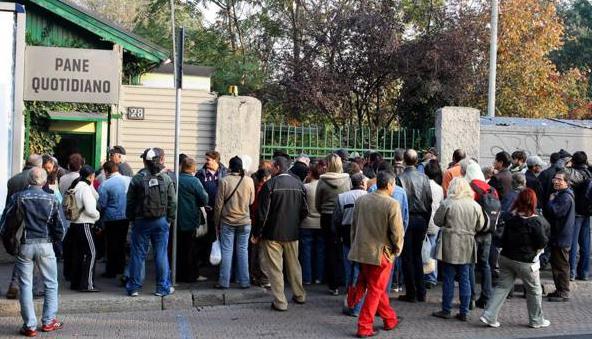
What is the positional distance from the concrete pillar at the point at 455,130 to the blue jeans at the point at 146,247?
6650mm

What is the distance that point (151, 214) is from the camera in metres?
8.63

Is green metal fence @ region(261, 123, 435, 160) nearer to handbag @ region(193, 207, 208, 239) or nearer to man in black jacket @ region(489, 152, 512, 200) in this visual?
handbag @ region(193, 207, 208, 239)

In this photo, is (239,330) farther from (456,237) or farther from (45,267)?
(456,237)

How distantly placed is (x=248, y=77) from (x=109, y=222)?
12.6 meters

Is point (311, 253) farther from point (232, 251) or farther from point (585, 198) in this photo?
point (585, 198)

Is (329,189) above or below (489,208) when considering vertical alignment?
above

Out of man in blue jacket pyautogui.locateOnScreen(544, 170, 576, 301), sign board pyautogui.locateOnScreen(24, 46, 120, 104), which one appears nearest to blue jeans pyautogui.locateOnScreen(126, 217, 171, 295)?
sign board pyautogui.locateOnScreen(24, 46, 120, 104)

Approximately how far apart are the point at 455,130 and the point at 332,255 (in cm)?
519

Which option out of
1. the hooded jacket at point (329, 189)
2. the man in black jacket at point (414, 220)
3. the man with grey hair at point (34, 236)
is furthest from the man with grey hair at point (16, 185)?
the man in black jacket at point (414, 220)

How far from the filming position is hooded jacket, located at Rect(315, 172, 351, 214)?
9367 mm

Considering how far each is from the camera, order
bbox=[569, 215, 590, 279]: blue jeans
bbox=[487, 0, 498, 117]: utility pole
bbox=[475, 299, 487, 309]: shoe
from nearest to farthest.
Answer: bbox=[475, 299, 487, 309]: shoe
bbox=[569, 215, 590, 279]: blue jeans
bbox=[487, 0, 498, 117]: utility pole

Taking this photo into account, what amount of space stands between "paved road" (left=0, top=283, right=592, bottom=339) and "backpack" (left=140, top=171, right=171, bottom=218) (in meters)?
1.26

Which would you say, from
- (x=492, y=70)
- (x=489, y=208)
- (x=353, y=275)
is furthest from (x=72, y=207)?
(x=492, y=70)

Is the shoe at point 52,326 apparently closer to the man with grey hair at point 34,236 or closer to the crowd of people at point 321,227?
the crowd of people at point 321,227
